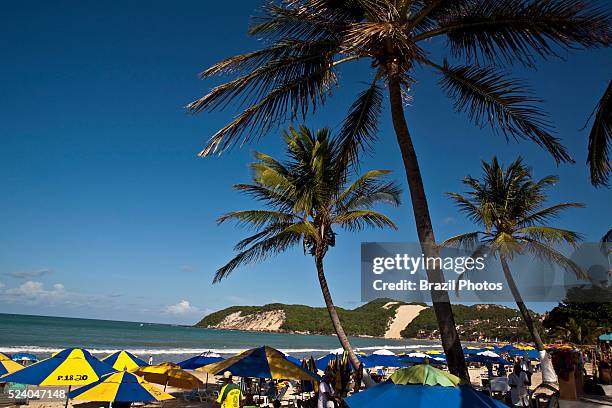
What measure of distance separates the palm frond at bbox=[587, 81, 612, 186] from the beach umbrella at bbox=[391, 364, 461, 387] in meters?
3.62

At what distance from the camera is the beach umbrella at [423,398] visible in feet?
14.7

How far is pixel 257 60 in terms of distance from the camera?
24.5 feet

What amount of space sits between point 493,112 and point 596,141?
144cm

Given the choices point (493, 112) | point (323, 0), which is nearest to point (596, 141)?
point (493, 112)

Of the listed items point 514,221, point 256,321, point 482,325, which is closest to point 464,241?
point 514,221

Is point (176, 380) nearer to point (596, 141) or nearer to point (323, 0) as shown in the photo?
point (323, 0)

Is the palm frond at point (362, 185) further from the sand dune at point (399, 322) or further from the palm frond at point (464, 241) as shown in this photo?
the sand dune at point (399, 322)

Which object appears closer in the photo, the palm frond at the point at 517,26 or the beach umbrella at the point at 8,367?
the palm frond at the point at 517,26

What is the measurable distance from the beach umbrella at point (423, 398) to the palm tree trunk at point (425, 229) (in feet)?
3.15

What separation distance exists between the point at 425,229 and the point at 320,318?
15734 centimetres

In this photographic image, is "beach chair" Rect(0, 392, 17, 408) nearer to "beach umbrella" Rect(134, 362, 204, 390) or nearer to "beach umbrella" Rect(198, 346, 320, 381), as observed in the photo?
"beach umbrella" Rect(134, 362, 204, 390)

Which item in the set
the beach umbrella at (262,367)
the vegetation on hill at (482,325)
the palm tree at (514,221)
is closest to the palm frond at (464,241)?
the palm tree at (514,221)

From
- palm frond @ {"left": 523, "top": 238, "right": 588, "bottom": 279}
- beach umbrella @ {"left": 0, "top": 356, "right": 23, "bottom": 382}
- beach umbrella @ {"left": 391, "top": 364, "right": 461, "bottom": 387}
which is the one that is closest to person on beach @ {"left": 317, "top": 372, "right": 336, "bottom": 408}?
beach umbrella @ {"left": 391, "top": 364, "right": 461, "bottom": 387}

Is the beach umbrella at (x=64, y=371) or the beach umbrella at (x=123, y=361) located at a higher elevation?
the beach umbrella at (x=64, y=371)
